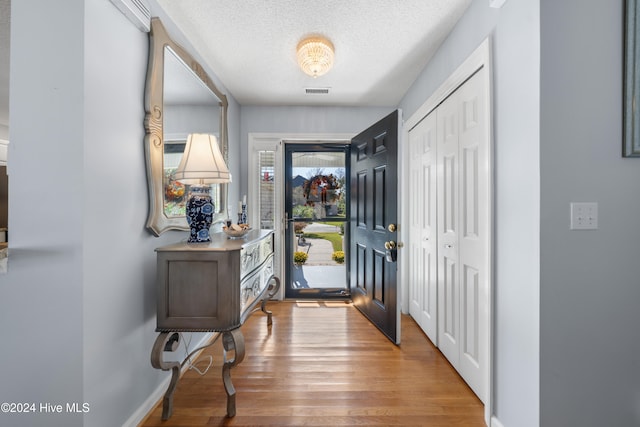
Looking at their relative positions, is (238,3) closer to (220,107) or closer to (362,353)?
(220,107)

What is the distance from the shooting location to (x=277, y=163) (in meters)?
3.69

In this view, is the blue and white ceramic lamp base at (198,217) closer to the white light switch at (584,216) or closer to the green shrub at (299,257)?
the white light switch at (584,216)

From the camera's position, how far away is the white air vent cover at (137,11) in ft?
4.70

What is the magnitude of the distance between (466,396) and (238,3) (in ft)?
9.34

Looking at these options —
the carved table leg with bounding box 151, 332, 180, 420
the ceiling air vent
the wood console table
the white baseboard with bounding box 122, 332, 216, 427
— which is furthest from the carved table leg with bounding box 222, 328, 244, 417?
the ceiling air vent

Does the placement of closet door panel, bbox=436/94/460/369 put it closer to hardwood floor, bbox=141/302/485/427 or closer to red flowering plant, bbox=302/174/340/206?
hardwood floor, bbox=141/302/485/427

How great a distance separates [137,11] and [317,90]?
1.90 meters

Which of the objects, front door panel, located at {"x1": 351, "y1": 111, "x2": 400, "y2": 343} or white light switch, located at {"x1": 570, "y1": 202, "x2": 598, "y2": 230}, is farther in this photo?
front door panel, located at {"x1": 351, "y1": 111, "x2": 400, "y2": 343}

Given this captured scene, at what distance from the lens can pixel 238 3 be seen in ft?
5.97

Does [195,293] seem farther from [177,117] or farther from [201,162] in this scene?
[177,117]

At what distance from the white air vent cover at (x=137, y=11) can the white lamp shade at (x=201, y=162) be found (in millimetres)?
629

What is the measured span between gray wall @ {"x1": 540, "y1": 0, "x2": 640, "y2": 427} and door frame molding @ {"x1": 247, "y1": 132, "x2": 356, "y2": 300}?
2555 millimetres

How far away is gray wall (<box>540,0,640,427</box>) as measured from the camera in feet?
4.01

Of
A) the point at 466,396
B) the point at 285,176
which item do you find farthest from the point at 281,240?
the point at 466,396
